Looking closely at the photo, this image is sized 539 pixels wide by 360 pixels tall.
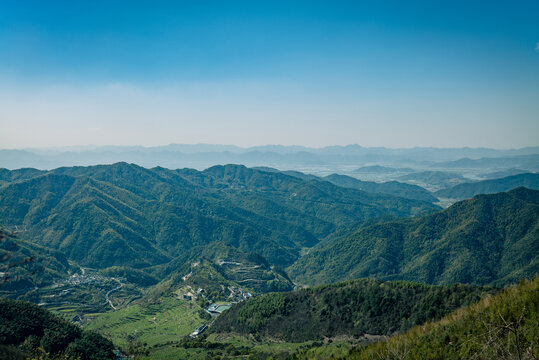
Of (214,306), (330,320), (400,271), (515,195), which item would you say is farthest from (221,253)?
(515,195)

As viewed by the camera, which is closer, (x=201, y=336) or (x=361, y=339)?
(x=361, y=339)

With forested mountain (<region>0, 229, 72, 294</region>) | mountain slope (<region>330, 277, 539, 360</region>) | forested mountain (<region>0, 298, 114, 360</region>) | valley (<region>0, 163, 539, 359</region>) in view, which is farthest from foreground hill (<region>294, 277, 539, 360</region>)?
forested mountain (<region>0, 229, 72, 294</region>)

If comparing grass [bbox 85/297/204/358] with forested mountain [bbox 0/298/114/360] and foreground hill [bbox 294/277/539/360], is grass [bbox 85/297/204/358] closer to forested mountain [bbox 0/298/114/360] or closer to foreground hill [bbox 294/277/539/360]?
forested mountain [bbox 0/298/114/360]

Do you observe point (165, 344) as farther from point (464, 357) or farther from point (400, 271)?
point (400, 271)

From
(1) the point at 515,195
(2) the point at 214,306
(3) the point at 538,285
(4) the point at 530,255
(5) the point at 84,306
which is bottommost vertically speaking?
(5) the point at 84,306

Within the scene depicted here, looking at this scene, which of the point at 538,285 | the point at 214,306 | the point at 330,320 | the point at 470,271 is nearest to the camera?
the point at 538,285

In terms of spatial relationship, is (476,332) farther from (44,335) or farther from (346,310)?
(44,335)

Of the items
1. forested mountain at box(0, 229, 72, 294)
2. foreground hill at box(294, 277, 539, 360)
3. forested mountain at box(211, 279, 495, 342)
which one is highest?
foreground hill at box(294, 277, 539, 360)
